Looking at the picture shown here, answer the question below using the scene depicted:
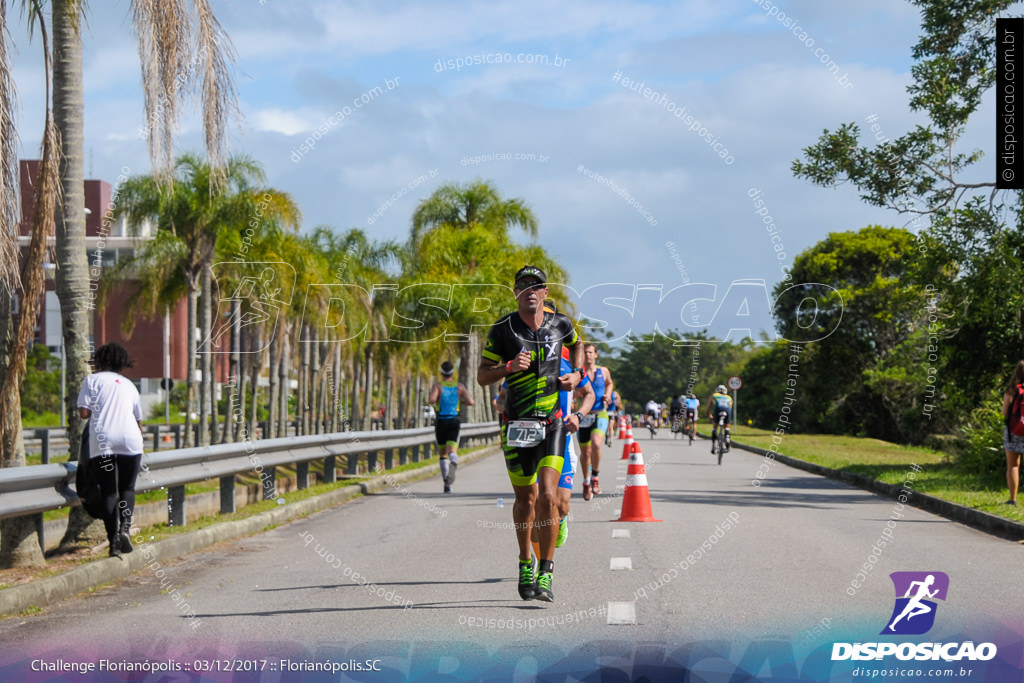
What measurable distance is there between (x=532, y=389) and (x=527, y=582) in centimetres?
128

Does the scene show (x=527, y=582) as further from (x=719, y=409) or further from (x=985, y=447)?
(x=719, y=409)

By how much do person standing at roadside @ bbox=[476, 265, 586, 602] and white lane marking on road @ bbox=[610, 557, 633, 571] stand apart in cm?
194

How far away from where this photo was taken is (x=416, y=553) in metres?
11.0

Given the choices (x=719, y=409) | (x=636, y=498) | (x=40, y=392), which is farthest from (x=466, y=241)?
(x=40, y=392)

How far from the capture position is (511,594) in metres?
8.50

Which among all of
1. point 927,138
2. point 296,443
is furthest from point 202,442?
point 927,138

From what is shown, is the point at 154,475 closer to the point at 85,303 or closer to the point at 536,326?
the point at 85,303

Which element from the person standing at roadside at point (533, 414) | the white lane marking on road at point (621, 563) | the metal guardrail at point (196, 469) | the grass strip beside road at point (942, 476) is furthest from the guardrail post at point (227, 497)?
the grass strip beside road at point (942, 476)

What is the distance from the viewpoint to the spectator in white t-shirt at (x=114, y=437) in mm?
9664

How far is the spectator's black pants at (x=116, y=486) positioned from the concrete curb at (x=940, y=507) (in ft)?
28.9

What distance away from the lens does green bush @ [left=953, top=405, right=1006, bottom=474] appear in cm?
1964

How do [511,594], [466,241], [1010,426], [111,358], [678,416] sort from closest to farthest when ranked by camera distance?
1. [511,594]
2. [111,358]
3. [1010,426]
4. [466,241]
5. [678,416]

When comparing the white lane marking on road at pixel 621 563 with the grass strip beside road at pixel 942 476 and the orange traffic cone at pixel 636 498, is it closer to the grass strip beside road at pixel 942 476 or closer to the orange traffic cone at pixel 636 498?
the orange traffic cone at pixel 636 498

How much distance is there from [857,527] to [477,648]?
7926 millimetres
